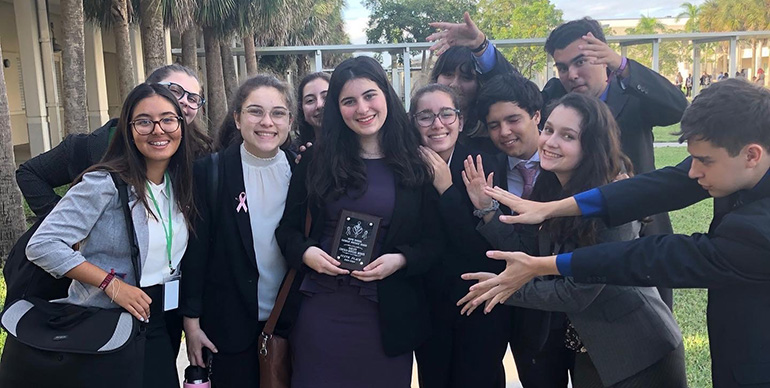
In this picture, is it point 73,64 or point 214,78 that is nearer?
point 73,64

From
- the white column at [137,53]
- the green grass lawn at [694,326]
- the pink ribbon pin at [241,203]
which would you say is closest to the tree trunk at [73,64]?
the green grass lawn at [694,326]

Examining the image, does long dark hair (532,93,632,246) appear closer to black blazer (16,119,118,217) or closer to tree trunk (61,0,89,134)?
black blazer (16,119,118,217)

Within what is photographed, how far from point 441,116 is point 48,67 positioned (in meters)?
14.8

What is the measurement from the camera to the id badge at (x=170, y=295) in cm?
257

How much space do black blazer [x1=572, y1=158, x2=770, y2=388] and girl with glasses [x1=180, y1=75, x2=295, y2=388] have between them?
56.1 inches

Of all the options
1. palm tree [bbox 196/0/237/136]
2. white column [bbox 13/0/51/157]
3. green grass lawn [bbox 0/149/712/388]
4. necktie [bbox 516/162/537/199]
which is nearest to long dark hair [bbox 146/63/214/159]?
necktie [bbox 516/162/537/199]

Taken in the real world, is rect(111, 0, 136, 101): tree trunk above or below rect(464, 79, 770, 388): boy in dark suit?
above

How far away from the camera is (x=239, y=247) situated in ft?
9.22

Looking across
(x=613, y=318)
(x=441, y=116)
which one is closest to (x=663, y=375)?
(x=613, y=318)

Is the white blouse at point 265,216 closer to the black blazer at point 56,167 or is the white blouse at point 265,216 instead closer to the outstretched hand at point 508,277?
the black blazer at point 56,167

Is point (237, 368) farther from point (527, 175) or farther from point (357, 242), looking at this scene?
point (527, 175)

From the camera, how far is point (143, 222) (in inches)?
97.7

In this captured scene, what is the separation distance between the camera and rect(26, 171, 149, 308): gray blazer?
231 cm

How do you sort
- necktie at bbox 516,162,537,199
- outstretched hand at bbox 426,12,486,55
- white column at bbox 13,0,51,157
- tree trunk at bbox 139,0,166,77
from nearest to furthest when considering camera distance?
1. necktie at bbox 516,162,537,199
2. outstretched hand at bbox 426,12,486,55
3. tree trunk at bbox 139,0,166,77
4. white column at bbox 13,0,51,157
